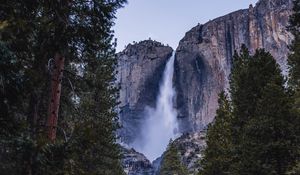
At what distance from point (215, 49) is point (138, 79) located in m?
34.2

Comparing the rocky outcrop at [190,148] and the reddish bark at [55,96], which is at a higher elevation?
the rocky outcrop at [190,148]

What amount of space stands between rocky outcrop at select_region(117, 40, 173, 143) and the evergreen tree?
341ft

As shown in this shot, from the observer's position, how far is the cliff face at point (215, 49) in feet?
325

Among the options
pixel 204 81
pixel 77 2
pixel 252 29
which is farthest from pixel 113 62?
pixel 204 81

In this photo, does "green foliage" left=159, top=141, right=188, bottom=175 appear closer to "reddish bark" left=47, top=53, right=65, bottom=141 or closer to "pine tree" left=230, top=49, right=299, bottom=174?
"pine tree" left=230, top=49, right=299, bottom=174

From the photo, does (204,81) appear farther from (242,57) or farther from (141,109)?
(242,57)

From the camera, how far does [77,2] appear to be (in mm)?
9750

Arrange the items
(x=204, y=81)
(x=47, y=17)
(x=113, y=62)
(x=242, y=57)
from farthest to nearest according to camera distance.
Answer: (x=204, y=81)
(x=113, y=62)
(x=242, y=57)
(x=47, y=17)

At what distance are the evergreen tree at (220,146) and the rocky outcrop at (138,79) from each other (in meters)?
104

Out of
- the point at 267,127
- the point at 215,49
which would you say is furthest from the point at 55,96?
the point at 215,49

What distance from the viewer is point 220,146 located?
88.4 feet

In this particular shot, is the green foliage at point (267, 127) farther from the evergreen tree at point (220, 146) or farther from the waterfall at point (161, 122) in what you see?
the waterfall at point (161, 122)

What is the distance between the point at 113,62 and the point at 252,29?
82.0m

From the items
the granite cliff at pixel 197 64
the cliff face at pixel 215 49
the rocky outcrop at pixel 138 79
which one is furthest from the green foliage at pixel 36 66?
the rocky outcrop at pixel 138 79
